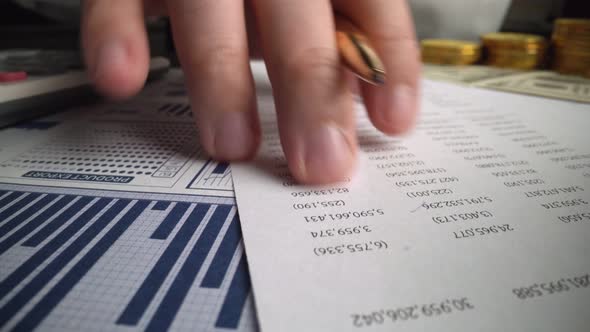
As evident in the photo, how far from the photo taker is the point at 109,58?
10.7 inches

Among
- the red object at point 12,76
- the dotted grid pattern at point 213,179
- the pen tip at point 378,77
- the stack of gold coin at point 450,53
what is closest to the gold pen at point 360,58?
the pen tip at point 378,77

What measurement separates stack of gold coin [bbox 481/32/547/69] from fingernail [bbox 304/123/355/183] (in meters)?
0.67

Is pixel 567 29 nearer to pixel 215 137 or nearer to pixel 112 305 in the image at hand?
pixel 215 137

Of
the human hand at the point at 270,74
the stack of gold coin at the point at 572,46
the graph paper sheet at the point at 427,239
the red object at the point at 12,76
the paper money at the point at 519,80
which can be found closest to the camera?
the graph paper sheet at the point at 427,239

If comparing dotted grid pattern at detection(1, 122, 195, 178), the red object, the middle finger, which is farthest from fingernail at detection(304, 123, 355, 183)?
the red object

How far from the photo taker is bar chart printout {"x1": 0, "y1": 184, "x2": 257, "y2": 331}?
17 centimetres

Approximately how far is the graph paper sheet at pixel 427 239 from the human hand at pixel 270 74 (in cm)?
3

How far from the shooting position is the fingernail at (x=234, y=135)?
0.95 ft

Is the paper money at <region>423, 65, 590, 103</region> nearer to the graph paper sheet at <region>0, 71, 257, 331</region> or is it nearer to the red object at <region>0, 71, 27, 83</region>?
the graph paper sheet at <region>0, 71, 257, 331</region>

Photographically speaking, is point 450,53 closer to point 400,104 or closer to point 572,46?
point 572,46

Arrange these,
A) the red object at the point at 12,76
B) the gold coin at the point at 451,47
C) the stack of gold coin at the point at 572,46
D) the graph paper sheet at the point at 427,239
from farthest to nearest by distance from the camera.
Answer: the gold coin at the point at 451,47
the stack of gold coin at the point at 572,46
the red object at the point at 12,76
the graph paper sheet at the point at 427,239

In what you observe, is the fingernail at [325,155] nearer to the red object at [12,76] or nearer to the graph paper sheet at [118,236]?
the graph paper sheet at [118,236]

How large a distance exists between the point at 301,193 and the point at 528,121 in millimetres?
321

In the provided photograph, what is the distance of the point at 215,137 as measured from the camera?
30cm
